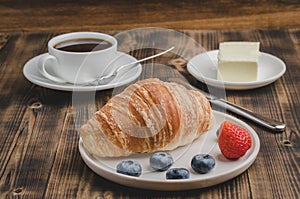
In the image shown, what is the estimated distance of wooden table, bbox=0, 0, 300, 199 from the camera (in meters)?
1.08

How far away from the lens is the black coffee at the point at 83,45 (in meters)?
1.57

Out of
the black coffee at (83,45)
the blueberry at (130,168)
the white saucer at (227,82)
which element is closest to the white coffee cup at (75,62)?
the black coffee at (83,45)

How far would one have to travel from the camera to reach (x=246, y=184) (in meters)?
1.08

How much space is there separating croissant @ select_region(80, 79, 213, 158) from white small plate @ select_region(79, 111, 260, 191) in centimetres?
2

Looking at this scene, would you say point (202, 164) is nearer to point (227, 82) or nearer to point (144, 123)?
point (144, 123)

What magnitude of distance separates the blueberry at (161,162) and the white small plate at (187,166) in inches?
0.4

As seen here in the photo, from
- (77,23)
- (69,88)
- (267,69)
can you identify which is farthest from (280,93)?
(77,23)

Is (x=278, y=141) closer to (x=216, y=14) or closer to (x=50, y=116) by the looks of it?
(x=50, y=116)

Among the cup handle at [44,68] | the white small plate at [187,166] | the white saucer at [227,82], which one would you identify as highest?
the white small plate at [187,166]

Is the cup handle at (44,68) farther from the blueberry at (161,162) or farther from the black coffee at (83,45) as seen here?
the blueberry at (161,162)

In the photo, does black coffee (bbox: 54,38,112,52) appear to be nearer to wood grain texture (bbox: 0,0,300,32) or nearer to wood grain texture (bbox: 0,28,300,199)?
wood grain texture (bbox: 0,28,300,199)

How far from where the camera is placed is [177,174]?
106 cm

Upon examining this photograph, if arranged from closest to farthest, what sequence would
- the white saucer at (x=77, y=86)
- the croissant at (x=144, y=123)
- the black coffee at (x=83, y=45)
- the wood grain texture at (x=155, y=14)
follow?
the croissant at (x=144, y=123) → the white saucer at (x=77, y=86) → the black coffee at (x=83, y=45) → the wood grain texture at (x=155, y=14)

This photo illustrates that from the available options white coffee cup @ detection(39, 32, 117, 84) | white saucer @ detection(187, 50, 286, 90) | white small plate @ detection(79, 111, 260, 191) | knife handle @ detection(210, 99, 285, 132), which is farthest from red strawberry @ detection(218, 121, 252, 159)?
white coffee cup @ detection(39, 32, 117, 84)
